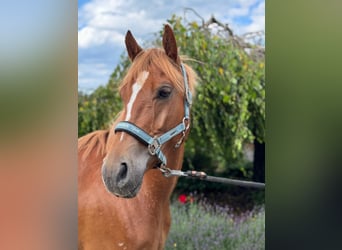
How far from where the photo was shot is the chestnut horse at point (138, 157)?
2.48 metres

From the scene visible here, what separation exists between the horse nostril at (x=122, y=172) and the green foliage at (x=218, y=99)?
75 cm

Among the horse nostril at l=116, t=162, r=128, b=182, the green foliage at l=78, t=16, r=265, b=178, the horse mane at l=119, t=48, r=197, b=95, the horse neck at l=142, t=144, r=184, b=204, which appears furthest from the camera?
the green foliage at l=78, t=16, r=265, b=178

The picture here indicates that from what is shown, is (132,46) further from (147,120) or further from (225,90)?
(225,90)

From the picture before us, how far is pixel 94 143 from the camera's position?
2799 millimetres

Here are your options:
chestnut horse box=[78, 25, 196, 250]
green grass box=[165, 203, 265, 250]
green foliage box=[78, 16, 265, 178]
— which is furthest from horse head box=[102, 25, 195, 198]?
green grass box=[165, 203, 265, 250]

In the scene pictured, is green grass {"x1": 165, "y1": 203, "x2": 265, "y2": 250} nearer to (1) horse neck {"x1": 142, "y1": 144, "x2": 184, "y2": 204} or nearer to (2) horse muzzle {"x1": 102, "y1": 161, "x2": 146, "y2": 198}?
(1) horse neck {"x1": 142, "y1": 144, "x2": 184, "y2": 204}

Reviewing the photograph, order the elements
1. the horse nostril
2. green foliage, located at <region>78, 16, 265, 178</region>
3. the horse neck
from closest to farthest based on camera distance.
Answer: the horse nostril < the horse neck < green foliage, located at <region>78, 16, 265, 178</region>

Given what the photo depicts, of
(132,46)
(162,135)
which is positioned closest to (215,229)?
(162,135)

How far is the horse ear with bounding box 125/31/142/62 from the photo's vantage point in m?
2.68

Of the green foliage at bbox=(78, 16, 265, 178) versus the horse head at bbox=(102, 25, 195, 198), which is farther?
the green foliage at bbox=(78, 16, 265, 178)
